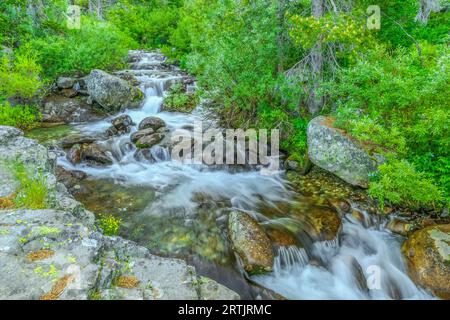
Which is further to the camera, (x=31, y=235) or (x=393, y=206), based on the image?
(x=393, y=206)

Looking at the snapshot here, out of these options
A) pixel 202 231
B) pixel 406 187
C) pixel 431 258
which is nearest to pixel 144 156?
pixel 202 231

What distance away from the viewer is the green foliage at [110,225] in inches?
203

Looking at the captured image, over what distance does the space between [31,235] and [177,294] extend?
1.67m

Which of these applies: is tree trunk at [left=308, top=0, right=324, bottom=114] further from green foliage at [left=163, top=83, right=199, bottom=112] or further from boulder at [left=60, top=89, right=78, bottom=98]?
boulder at [left=60, top=89, right=78, bottom=98]

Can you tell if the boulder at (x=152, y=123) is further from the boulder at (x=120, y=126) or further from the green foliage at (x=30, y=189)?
the green foliage at (x=30, y=189)

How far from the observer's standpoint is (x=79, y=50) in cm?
1285

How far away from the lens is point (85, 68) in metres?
13.1

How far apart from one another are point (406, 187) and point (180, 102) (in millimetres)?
9430

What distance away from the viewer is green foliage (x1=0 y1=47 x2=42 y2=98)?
934 cm

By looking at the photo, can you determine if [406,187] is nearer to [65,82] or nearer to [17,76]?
[17,76]

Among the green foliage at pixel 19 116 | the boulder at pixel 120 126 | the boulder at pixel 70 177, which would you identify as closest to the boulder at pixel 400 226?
the boulder at pixel 70 177

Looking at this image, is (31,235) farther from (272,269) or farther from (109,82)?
(109,82)

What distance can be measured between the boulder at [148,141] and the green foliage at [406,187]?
6.46m

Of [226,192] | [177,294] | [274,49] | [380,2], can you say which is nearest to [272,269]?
[177,294]
